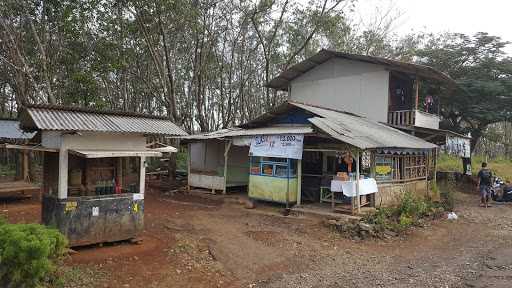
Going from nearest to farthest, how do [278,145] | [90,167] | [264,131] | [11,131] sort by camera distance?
[90,167]
[278,145]
[264,131]
[11,131]

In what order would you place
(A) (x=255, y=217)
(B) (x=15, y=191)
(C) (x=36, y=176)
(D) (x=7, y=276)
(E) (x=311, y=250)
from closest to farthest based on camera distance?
(D) (x=7, y=276)
(E) (x=311, y=250)
(A) (x=255, y=217)
(B) (x=15, y=191)
(C) (x=36, y=176)

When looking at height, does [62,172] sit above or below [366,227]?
above

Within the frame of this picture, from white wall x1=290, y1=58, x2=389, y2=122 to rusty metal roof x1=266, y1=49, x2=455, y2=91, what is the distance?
0.30m

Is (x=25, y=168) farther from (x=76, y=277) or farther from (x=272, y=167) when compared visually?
(x=76, y=277)

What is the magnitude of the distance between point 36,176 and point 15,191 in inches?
160

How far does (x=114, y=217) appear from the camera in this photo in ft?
25.8

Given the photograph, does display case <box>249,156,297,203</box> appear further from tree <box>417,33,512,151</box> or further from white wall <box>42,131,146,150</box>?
tree <box>417,33,512,151</box>

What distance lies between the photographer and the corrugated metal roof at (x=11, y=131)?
14.4 m

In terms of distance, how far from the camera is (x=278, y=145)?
12.5m

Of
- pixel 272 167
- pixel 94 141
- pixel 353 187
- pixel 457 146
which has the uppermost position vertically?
pixel 457 146

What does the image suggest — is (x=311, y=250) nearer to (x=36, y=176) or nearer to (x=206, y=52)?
(x=36, y=176)

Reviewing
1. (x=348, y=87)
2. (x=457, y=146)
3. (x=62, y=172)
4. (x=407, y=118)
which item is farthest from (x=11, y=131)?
(x=457, y=146)

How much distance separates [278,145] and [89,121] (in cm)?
637

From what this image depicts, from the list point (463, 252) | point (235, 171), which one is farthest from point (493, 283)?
point (235, 171)
